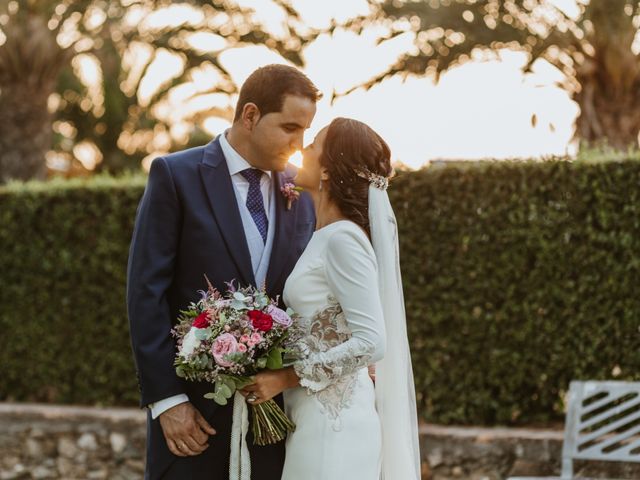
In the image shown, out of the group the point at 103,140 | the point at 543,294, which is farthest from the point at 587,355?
the point at 103,140

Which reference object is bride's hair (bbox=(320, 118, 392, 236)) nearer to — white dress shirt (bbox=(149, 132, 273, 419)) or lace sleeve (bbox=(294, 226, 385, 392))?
lace sleeve (bbox=(294, 226, 385, 392))

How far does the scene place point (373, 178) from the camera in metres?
3.68

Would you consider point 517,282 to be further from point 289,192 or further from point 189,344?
point 189,344

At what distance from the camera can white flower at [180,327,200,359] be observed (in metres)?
3.43

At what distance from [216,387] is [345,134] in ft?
3.22

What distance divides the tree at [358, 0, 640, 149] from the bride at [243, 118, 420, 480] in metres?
6.26

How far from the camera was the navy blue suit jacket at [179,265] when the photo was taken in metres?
3.65

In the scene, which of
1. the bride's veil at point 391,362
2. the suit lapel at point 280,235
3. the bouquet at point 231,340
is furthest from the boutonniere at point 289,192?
the bouquet at point 231,340

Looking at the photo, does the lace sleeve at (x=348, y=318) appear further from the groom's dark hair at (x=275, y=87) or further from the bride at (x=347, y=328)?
the groom's dark hair at (x=275, y=87)

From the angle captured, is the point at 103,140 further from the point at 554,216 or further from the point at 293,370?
the point at 293,370

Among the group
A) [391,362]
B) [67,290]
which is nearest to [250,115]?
[391,362]

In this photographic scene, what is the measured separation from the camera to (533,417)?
23.3 ft

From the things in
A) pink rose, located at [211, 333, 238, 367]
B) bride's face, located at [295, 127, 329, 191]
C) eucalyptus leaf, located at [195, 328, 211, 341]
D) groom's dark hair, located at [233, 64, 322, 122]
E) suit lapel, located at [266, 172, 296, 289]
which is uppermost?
groom's dark hair, located at [233, 64, 322, 122]

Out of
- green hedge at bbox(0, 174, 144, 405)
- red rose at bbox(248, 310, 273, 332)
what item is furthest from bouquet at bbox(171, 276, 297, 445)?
green hedge at bbox(0, 174, 144, 405)
